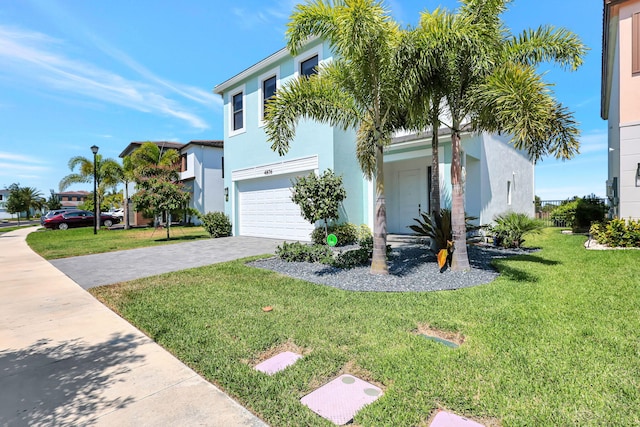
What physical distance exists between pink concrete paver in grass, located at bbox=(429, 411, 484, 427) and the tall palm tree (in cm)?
2973

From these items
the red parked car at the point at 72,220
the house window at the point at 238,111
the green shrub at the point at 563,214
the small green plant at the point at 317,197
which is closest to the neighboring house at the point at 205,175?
the red parked car at the point at 72,220

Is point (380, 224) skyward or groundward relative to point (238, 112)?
groundward

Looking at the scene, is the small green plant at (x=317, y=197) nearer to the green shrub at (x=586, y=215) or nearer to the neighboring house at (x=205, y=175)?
the green shrub at (x=586, y=215)

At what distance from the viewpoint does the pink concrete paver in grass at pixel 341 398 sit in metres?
2.38

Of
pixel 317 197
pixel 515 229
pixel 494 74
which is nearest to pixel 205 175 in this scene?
pixel 317 197

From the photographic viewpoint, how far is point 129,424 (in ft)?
7.68

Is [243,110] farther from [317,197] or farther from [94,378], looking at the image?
[94,378]

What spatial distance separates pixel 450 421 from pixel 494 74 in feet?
18.4

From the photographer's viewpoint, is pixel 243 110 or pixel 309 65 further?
pixel 243 110

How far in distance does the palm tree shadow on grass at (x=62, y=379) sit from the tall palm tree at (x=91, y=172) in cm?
2626

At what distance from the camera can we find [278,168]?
13367 mm

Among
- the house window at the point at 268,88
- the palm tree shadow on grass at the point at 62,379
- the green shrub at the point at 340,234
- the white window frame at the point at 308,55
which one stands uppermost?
the white window frame at the point at 308,55

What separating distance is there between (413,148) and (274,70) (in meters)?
6.77

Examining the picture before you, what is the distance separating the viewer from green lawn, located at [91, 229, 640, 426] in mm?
2389
